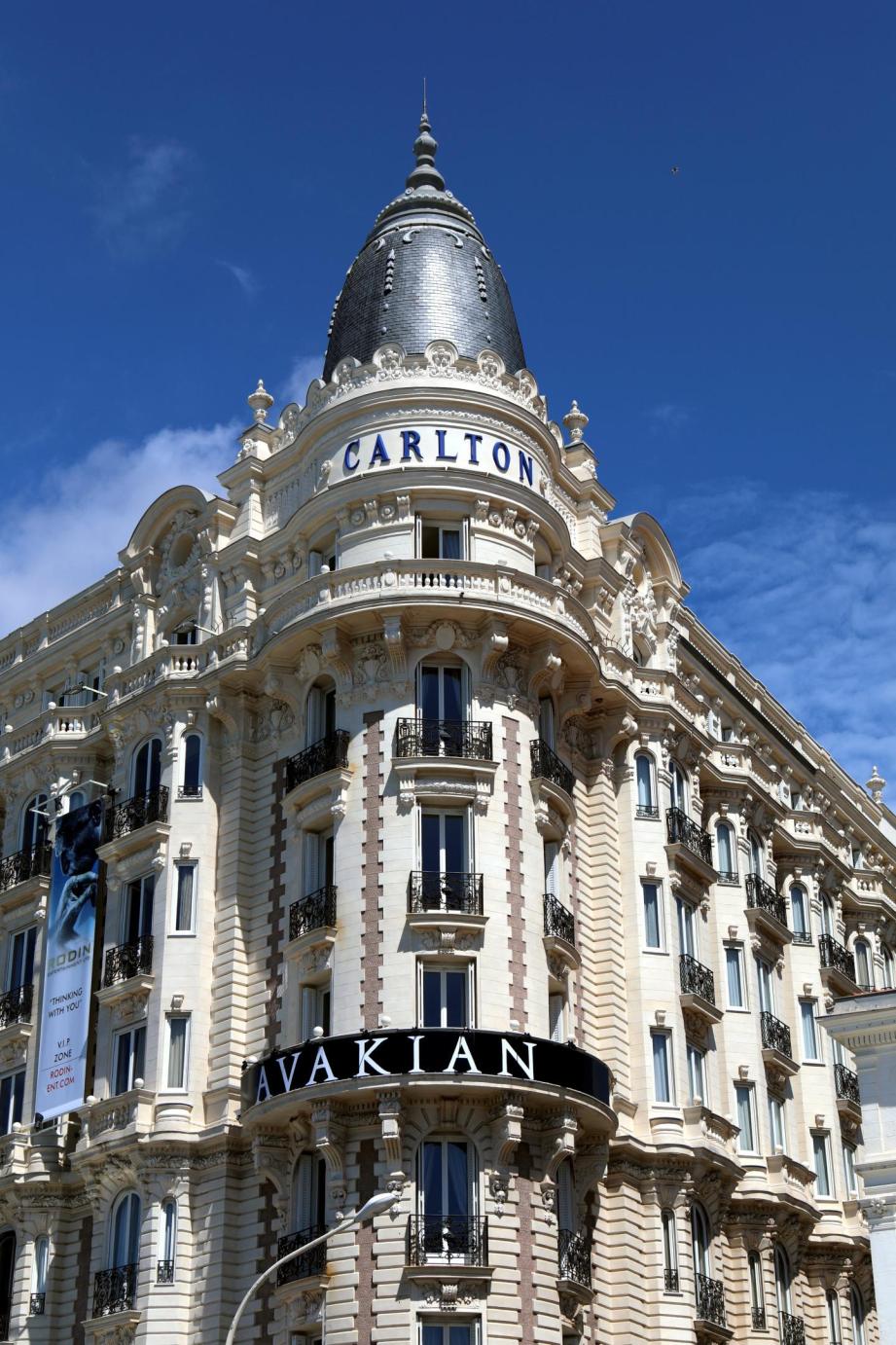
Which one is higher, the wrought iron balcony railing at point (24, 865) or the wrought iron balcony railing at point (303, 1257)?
the wrought iron balcony railing at point (24, 865)

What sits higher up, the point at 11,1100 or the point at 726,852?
the point at 726,852

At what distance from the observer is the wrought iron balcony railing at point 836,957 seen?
65938 mm

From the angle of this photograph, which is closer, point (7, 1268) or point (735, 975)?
point (7, 1268)

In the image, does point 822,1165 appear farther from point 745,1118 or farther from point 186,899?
point 186,899

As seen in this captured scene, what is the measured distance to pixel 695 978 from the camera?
183 feet

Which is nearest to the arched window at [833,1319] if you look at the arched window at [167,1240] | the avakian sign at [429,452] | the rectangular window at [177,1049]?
the arched window at [167,1240]

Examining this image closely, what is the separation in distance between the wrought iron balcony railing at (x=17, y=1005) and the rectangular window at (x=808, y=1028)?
2512 cm

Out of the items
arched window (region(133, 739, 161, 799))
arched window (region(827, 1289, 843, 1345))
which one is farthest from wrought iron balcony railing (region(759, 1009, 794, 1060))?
arched window (region(133, 739, 161, 799))

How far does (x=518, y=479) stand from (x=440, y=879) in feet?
41.6

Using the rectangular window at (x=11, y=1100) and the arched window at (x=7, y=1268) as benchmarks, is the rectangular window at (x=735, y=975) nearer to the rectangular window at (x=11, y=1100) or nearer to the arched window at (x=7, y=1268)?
the rectangular window at (x=11, y=1100)

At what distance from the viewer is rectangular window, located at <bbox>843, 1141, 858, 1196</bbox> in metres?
62.0

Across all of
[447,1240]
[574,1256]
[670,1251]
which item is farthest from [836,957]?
[447,1240]

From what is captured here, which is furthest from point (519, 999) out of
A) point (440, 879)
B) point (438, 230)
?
point (438, 230)

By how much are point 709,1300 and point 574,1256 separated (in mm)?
6659
